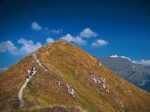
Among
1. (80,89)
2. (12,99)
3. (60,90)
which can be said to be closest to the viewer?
(12,99)

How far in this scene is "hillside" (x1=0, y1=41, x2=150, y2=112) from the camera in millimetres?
110050

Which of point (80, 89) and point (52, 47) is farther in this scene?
point (52, 47)

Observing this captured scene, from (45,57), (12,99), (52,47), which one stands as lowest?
(12,99)

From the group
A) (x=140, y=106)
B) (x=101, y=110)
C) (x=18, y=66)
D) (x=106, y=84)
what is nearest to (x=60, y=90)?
(x=101, y=110)

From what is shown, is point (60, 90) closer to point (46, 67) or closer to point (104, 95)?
point (46, 67)

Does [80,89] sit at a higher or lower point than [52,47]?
lower

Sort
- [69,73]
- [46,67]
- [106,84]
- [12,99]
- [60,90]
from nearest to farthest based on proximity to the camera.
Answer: [12,99]
[60,90]
[46,67]
[69,73]
[106,84]

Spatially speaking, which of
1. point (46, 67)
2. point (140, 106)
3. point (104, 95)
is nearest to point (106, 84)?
point (104, 95)

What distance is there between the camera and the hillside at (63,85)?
11005cm

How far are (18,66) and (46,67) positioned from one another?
80.5ft

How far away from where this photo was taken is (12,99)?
3893 inches

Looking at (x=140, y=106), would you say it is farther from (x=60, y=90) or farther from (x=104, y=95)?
(x=60, y=90)

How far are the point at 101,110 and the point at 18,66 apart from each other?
53.4 m

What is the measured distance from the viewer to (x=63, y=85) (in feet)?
443
